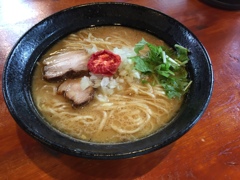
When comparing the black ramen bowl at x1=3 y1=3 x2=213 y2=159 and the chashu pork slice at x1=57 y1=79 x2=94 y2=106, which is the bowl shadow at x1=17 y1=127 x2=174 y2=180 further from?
the chashu pork slice at x1=57 y1=79 x2=94 y2=106

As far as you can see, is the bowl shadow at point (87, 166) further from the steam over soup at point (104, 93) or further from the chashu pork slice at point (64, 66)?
the chashu pork slice at point (64, 66)

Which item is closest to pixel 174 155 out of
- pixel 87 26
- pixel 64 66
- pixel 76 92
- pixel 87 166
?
A: pixel 87 166

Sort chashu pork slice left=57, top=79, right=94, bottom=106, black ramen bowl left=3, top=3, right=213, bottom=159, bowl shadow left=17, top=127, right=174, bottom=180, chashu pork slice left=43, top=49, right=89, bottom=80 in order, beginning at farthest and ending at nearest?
chashu pork slice left=43, top=49, right=89, bottom=80
chashu pork slice left=57, top=79, right=94, bottom=106
bowl shadow left=17, top=127, right=174, bottom=180
black ramen bowl left=3, top=3, right=213, bottom=159

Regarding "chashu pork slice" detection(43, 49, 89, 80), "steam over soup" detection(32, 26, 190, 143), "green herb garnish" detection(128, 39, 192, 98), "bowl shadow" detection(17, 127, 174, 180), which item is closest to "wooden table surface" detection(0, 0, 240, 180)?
"bowl shadow" detection(17, 127, 174, 180)

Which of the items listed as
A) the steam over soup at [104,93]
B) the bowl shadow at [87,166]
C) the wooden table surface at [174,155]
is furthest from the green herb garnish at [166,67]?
the bowl shadow at [87,166]

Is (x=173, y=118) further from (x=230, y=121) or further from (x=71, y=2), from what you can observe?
(x=71, y=2)

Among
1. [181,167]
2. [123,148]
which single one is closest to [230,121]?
[181,167]

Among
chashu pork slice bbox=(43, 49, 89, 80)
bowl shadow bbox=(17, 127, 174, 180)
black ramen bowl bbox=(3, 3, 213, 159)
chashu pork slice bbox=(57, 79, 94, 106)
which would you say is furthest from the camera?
chashu pork slice bbox=(43, 49, 89, 80)
